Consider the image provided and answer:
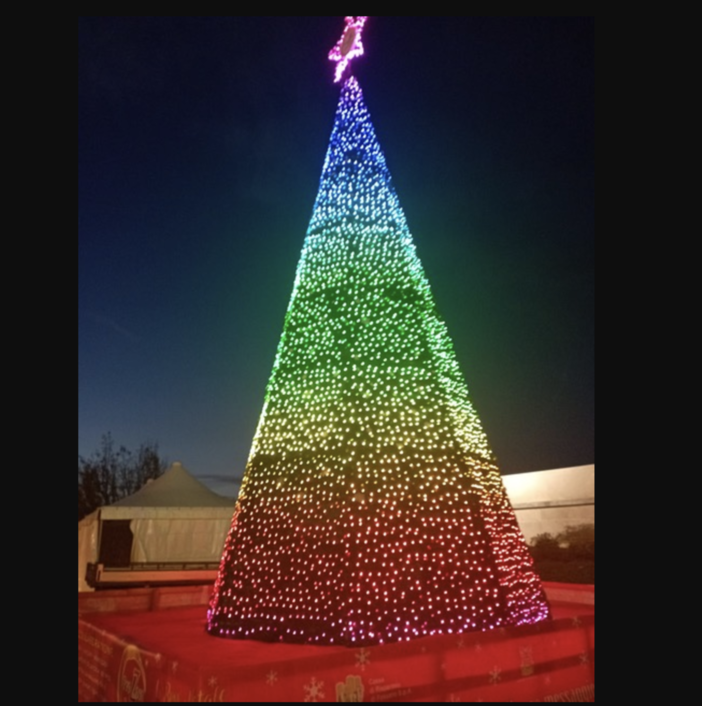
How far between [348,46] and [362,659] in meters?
6.69

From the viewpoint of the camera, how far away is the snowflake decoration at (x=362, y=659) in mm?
4172

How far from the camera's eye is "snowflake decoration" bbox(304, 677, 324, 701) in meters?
3.99

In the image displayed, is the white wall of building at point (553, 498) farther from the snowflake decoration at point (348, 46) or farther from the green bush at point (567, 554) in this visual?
the snowflake decoration at point (348, 46)

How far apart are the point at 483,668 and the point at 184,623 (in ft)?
12.2

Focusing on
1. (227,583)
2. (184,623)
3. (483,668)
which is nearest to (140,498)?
→ (184,623)

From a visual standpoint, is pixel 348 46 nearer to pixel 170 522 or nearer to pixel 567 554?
pixel 567 554

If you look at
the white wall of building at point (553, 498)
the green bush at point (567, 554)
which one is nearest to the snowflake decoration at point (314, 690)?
the green bush at point (567, 554)

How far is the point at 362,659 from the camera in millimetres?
4188

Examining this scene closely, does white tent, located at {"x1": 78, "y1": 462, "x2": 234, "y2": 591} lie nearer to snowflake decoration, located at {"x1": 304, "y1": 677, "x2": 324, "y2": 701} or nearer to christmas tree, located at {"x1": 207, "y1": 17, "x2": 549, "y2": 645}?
christmas tree, located at {"x1": 207, "y1": 17, "x2": 549, "y2": 645}

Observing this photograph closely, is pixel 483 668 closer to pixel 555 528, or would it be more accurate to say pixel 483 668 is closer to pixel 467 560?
pixel 467 560

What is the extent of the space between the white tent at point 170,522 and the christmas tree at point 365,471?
9.43 metres

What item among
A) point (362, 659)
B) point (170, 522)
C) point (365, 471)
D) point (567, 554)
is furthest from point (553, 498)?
point (362, 659)

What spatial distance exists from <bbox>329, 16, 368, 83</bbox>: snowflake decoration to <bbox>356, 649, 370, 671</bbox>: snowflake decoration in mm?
6311

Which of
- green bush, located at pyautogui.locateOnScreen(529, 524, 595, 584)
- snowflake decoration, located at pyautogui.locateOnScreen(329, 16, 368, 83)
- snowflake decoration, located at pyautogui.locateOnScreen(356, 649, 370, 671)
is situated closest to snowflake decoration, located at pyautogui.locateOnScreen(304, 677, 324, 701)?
snowflake decoration, located at pyautogui.locateOnScreen(356, 649, 370, 671)
